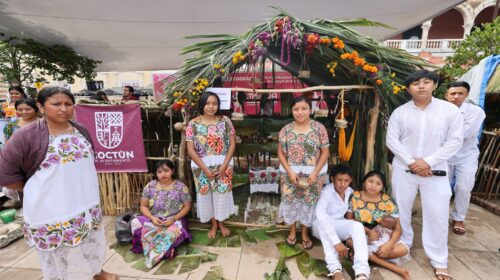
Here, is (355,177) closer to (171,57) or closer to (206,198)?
(206,198)

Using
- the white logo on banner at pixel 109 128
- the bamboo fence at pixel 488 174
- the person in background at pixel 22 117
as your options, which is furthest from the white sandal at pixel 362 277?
the person in background at pixel 22 117

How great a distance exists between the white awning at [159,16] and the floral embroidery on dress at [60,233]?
457 centimetres

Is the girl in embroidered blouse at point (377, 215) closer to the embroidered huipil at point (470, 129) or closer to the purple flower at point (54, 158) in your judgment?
the embroidered huipil at point (470, 129)

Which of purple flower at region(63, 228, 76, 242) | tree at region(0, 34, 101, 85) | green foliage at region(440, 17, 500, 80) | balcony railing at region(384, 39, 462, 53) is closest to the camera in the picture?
purple flower at region(63, 228, 76, 242)

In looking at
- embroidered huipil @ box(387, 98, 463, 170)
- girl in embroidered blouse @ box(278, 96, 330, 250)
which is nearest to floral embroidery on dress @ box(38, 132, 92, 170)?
girl in embroidered blouse @ box(278, 96, 330, 250)

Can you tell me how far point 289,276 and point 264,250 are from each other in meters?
0.46

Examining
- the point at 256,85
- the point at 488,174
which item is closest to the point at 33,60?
the point at 256,85

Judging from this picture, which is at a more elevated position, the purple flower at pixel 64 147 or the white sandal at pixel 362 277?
the purple flower at pixel 64 147

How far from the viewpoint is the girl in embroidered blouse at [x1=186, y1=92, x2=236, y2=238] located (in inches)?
108

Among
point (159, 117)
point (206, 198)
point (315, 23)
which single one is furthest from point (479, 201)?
point (159, 117)

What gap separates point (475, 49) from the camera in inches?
180

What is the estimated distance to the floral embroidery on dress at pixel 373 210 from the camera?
2.46m

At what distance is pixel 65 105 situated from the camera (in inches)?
67.7

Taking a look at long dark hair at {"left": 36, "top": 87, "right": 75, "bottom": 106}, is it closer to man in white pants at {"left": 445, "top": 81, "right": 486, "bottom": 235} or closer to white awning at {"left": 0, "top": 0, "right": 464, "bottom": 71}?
man in white pants at {"left": 445, "top": 81, "right": 486, "bottom": 235}
